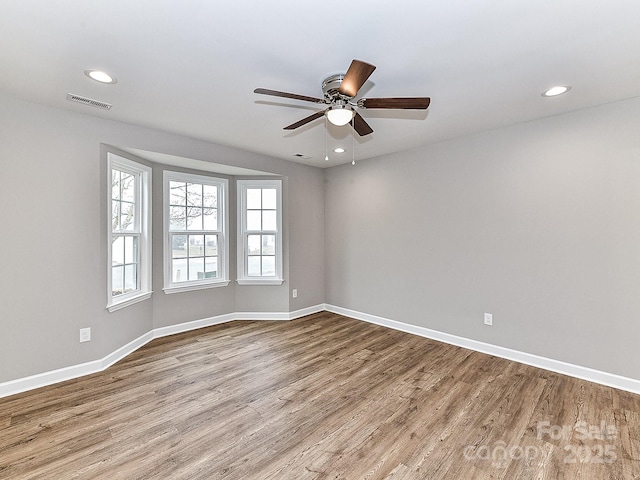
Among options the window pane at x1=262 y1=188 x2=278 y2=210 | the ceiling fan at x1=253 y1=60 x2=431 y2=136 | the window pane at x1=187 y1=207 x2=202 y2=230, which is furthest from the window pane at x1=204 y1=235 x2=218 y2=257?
the ceiling fan at x1=253 y1=60 x2=431 y2=136

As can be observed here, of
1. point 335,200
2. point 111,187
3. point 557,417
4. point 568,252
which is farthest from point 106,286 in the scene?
point 568,252

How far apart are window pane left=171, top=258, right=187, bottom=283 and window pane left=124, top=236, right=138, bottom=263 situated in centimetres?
52

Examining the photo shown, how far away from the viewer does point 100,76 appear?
2.25 metres

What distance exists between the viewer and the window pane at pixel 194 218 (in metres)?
4.34

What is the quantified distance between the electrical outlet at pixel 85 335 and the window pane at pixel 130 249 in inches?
34.5

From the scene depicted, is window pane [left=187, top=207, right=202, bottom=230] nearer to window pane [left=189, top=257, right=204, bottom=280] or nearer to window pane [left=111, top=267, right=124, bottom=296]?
window pane [left=189, top=257, right=204, bottom=280]

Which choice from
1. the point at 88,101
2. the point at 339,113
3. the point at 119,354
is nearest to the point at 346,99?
the point at 339,113

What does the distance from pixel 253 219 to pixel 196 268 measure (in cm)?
112

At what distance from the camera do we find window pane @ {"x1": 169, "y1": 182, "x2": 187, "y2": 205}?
4160 millimetres

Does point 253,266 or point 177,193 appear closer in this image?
point 177,193

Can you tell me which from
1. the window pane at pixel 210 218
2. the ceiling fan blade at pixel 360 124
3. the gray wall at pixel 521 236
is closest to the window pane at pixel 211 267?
the window pane at pixel 210 218

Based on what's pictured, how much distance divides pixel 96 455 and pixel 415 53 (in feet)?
10.7

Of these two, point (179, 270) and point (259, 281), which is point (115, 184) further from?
point (259, 281)

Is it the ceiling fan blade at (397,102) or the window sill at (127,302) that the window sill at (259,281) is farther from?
the ceiling fan blade at (397,102)
